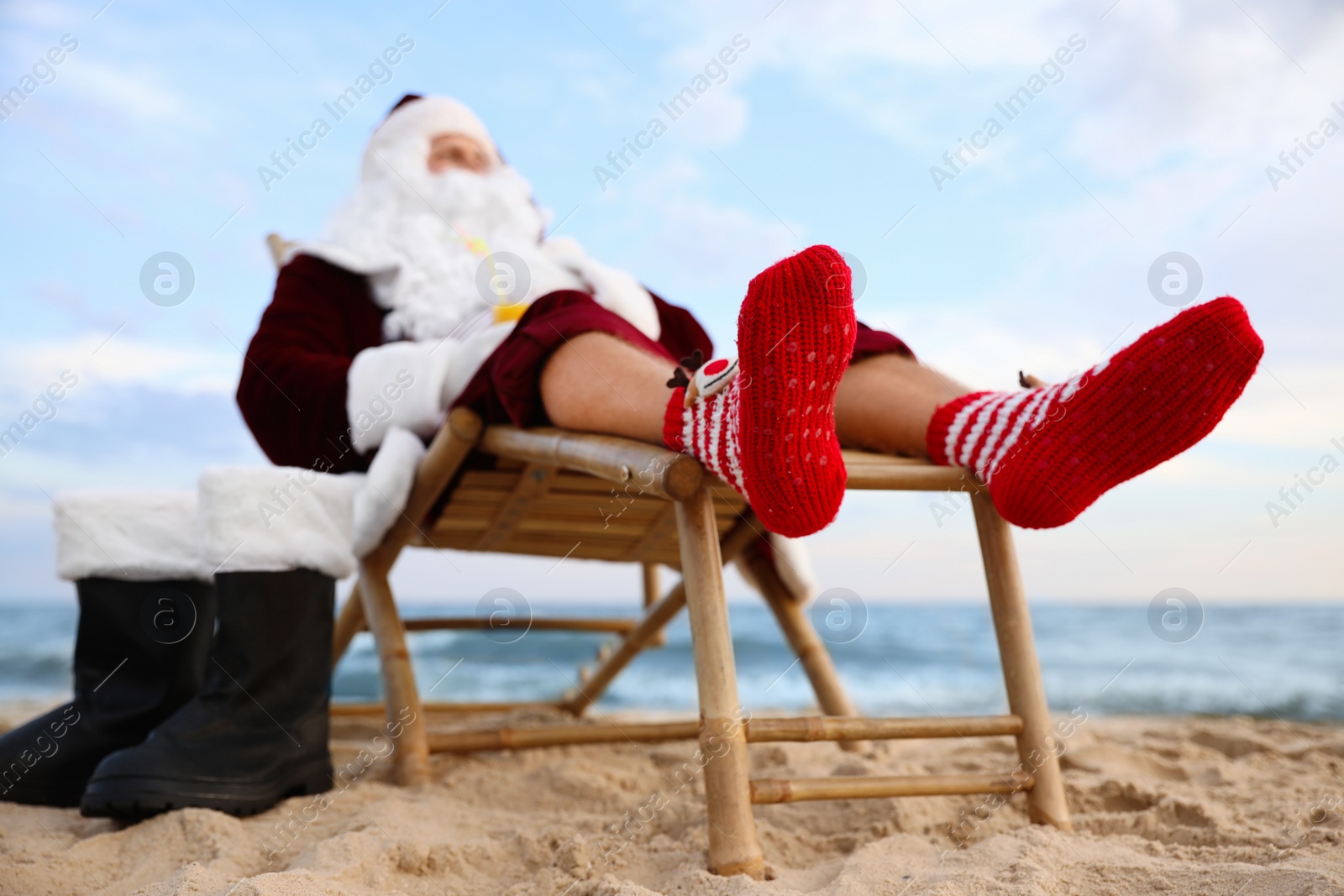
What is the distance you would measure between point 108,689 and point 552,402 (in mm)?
580

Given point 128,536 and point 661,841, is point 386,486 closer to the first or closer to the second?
point 128,536

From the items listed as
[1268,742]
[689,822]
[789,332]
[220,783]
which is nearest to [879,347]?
[789,332]

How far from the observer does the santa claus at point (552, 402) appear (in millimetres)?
707

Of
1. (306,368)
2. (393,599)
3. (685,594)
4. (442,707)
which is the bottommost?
(442,707)

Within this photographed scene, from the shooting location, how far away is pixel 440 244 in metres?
1.62

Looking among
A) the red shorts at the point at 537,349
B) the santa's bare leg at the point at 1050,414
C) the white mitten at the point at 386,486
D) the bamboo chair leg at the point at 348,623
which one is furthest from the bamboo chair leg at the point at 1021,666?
the bamboo chair leg at the point at 348,623

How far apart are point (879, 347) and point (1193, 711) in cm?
327

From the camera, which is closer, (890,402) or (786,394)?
(786,394)

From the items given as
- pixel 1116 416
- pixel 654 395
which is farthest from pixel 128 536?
pixel 1116 416

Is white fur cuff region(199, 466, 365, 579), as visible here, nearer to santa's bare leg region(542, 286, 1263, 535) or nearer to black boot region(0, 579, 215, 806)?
black boot region(0, 579, 215, 806)

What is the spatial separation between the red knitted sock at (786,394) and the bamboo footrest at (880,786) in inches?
8.3

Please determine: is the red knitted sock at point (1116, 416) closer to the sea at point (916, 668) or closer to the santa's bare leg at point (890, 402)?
the santa's bare leg at point (890, 402)

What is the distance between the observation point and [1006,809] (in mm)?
940

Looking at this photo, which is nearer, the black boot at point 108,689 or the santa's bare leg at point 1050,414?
the santa's bare leg at point 1050,414
